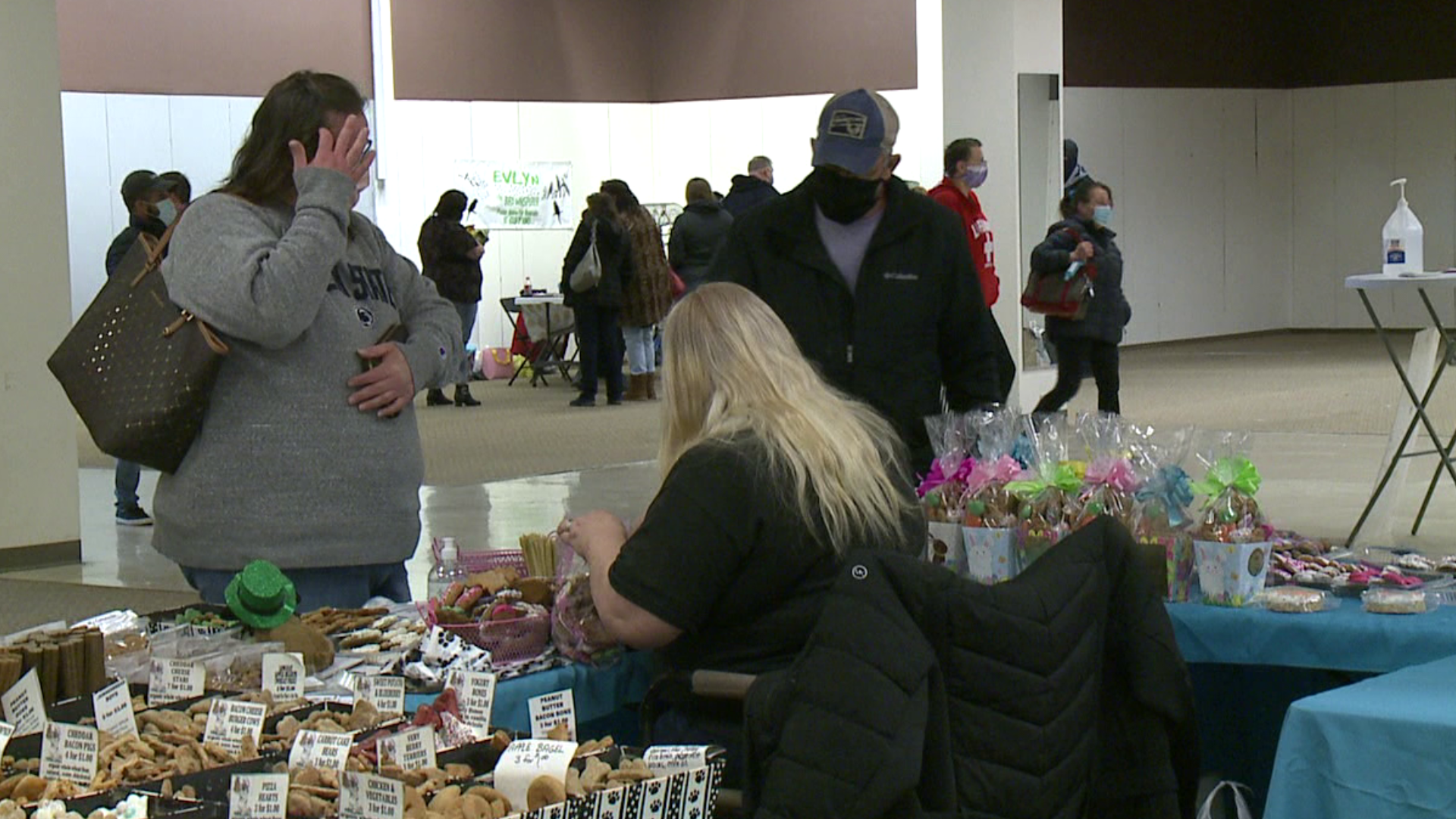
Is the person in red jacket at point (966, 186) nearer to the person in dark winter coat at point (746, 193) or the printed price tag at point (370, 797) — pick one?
the person in dark winter coat at point (746, 193)

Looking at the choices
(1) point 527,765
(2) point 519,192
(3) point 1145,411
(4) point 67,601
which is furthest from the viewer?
(2) point 519,192

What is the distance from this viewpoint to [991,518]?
3.20 m

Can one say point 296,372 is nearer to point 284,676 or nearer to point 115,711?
point 284,676

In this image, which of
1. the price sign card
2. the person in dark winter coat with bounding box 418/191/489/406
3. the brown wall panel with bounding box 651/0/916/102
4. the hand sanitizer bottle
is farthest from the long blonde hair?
the brown wall panel with bounding box 651/0/916/102

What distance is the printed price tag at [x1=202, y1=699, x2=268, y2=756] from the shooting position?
7.09 ft

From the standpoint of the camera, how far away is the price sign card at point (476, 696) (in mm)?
2342

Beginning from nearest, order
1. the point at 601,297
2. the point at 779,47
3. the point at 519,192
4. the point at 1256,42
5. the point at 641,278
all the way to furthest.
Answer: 1. the point at 601,297
2. the point at 641,278
3. the point at 779,47
4. the point at 519,192
5. the point at 1256,42

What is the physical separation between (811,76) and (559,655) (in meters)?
13.0

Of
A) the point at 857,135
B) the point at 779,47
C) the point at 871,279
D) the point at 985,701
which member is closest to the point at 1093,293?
the point at 871,279

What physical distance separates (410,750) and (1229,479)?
1.61 metres

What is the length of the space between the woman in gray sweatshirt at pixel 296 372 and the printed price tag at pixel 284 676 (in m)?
0.53

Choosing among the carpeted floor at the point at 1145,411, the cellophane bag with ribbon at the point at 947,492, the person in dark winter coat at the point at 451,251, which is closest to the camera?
the cellophane bag with ribbon at the point at 947,492

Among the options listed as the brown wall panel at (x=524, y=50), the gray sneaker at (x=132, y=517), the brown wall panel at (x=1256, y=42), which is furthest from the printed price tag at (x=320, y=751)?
the brown wall panel at (x=1256, y=42)

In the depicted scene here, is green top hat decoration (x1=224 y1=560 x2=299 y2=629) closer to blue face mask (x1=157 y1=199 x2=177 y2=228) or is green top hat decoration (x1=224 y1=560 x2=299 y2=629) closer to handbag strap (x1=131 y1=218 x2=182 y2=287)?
handbag strap (x1=131 y1=218 x2=182 y2=287)
